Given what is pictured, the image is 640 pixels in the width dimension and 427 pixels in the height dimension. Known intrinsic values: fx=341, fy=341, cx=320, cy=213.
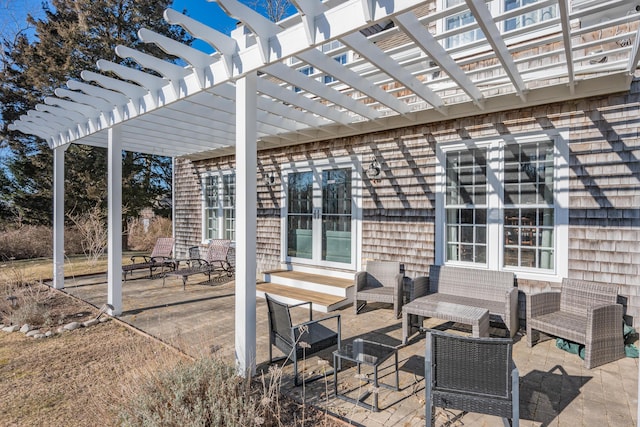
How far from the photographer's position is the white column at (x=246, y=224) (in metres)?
3.21

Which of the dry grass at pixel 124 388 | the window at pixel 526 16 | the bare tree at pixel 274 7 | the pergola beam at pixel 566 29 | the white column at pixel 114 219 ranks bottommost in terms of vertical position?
the dry grass at pixel 124 388

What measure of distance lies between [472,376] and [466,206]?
3.40 meters

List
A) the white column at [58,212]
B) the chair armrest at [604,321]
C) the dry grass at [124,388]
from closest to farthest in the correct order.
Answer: the dry grass at [124,388], the chair armrest at [604,321], the white column at [58,212]

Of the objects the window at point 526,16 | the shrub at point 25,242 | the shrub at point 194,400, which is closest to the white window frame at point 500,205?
the window at point 526,16

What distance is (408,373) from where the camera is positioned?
10.7 feet

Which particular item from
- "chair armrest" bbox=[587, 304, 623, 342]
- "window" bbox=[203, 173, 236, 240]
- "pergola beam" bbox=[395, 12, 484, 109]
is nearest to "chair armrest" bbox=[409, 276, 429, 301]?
"chair armrest" bbox=[587, 304, 623, 342]

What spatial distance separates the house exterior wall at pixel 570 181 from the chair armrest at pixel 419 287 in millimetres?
557

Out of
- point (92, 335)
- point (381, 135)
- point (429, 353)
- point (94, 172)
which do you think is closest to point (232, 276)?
A: point (92, 335)

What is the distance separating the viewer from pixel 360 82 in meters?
3.90

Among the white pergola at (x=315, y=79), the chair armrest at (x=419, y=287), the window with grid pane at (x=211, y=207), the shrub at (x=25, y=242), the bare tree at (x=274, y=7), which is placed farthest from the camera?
the bare tree at (x=274, y=7)

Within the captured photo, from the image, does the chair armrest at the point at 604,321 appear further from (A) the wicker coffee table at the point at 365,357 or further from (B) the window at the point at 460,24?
(B) the window at the point at 460,24

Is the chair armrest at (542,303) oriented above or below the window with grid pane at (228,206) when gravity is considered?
below

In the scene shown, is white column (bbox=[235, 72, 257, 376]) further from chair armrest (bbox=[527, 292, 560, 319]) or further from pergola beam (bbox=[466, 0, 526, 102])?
chair armrest (bbox=[527, 292, 560, 319])

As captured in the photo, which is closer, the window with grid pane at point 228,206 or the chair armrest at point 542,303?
the chair armrest at point 542,303
